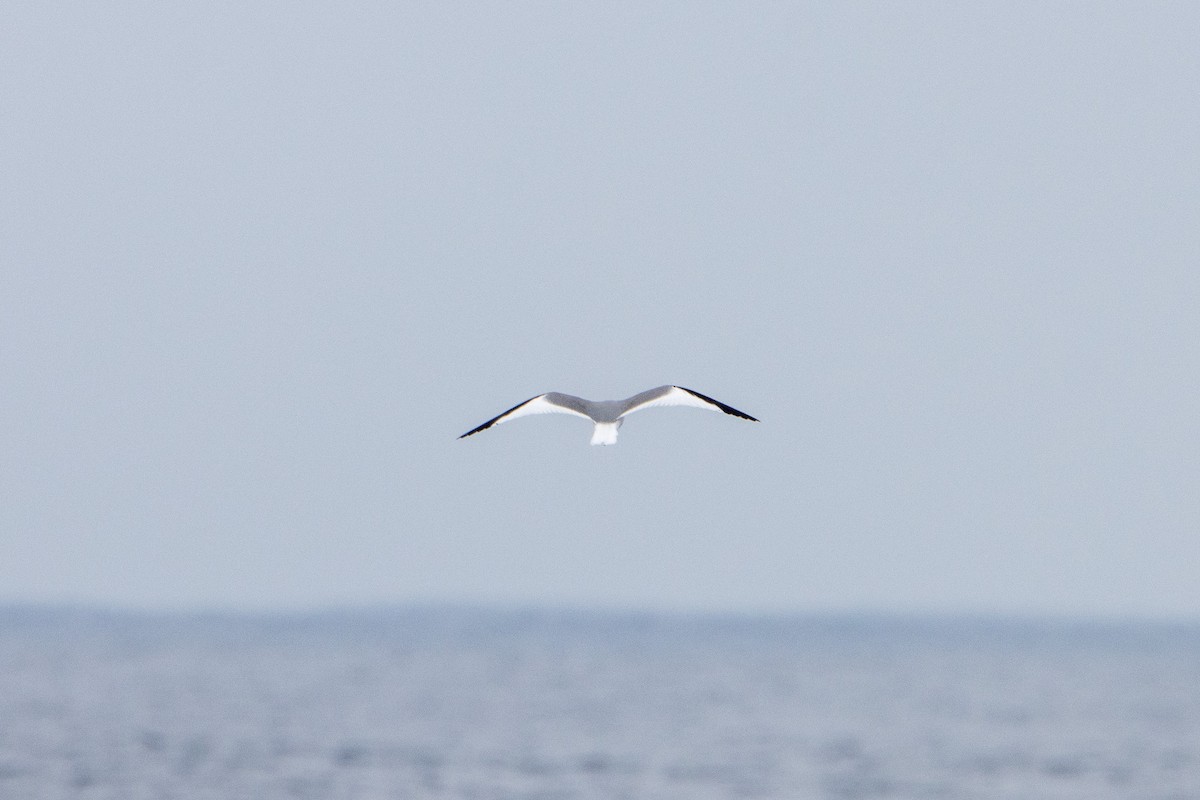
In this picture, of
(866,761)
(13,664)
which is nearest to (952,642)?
(13,664)

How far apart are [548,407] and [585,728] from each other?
167ft

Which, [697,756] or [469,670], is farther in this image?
[469,670]

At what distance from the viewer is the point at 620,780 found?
A: 50.8m

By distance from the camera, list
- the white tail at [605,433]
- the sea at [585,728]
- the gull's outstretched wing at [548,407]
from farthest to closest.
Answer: the sea at [585,728], the gull's outstretched wing at [548,407], the white tail at [605,433]

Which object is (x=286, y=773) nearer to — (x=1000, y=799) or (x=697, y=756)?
(x=697, y=756)

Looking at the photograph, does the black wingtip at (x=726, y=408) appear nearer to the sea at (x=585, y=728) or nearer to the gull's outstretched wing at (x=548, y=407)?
the gull's outstretched wing at (x=548, y=407)

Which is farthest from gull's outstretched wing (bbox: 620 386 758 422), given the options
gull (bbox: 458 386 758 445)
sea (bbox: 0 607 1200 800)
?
sea (bbox: 0 607 1200 800)

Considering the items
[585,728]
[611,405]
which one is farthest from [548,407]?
[585,728]

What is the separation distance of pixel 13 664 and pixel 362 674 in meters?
23.4

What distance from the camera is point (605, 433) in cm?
1706

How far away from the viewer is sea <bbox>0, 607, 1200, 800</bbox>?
49.0m

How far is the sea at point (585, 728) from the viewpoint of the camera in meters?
49.0

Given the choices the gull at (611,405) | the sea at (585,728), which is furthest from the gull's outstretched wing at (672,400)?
the sea at (585,728)

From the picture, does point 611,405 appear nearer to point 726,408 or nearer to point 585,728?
point 726,408
